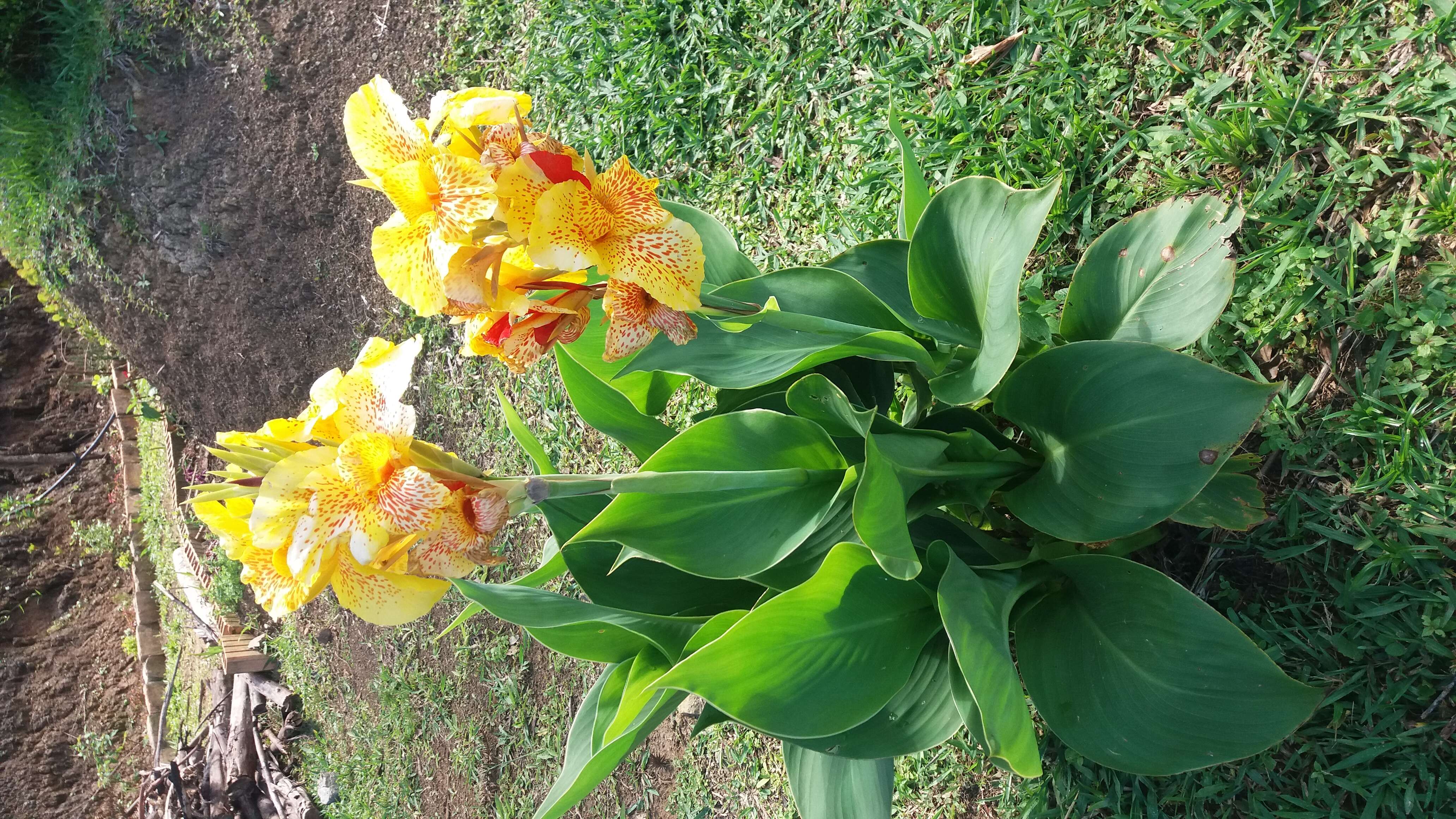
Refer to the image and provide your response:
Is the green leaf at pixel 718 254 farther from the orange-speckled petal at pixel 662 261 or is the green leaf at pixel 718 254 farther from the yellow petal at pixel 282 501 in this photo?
the yellow petal at pixel 282 501

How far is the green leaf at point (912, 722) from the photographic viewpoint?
1.19m

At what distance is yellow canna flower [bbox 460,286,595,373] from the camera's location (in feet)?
3.34

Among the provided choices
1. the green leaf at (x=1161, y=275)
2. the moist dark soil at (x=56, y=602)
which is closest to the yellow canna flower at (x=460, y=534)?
the green leaf at (x=1161, y=275)

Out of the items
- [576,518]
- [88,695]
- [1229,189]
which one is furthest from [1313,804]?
[88,695]

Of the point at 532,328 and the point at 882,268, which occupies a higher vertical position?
the point at 532,328

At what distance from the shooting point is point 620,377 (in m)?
1.44

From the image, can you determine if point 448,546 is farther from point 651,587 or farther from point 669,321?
point 651,587

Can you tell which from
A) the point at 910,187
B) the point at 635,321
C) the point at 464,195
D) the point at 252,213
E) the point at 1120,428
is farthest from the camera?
the point at 252,213

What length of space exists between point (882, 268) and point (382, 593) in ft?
3.17

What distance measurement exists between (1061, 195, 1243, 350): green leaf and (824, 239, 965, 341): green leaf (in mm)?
278

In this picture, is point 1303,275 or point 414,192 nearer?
point 414,192

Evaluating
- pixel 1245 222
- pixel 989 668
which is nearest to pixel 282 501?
pixel 989 668

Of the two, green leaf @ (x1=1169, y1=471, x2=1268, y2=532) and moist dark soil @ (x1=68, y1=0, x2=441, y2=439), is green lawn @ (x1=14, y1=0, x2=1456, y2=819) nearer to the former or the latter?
green leaf @ (x1=1169, y1=471, x2=1268, y2=532)

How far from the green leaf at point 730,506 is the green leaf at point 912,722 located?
0.27 metres
